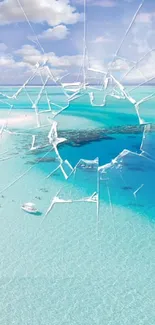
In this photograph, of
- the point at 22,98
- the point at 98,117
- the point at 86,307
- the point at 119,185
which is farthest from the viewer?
the point at 98,117

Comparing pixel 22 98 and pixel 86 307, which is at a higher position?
pixel 22 98

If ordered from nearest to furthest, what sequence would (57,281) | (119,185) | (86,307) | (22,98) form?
(86,307) → (57,281) → (119,185) → (22,98)

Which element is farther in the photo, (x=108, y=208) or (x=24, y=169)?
(x=24, y=169)

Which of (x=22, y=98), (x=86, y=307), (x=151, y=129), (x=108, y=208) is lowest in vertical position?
(x=86, y=307)

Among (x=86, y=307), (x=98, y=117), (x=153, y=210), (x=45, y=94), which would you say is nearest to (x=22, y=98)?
(x=45, y=94)

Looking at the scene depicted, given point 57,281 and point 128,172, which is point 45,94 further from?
point 57,281

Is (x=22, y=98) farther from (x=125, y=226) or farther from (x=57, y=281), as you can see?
(x=57, y=281)
